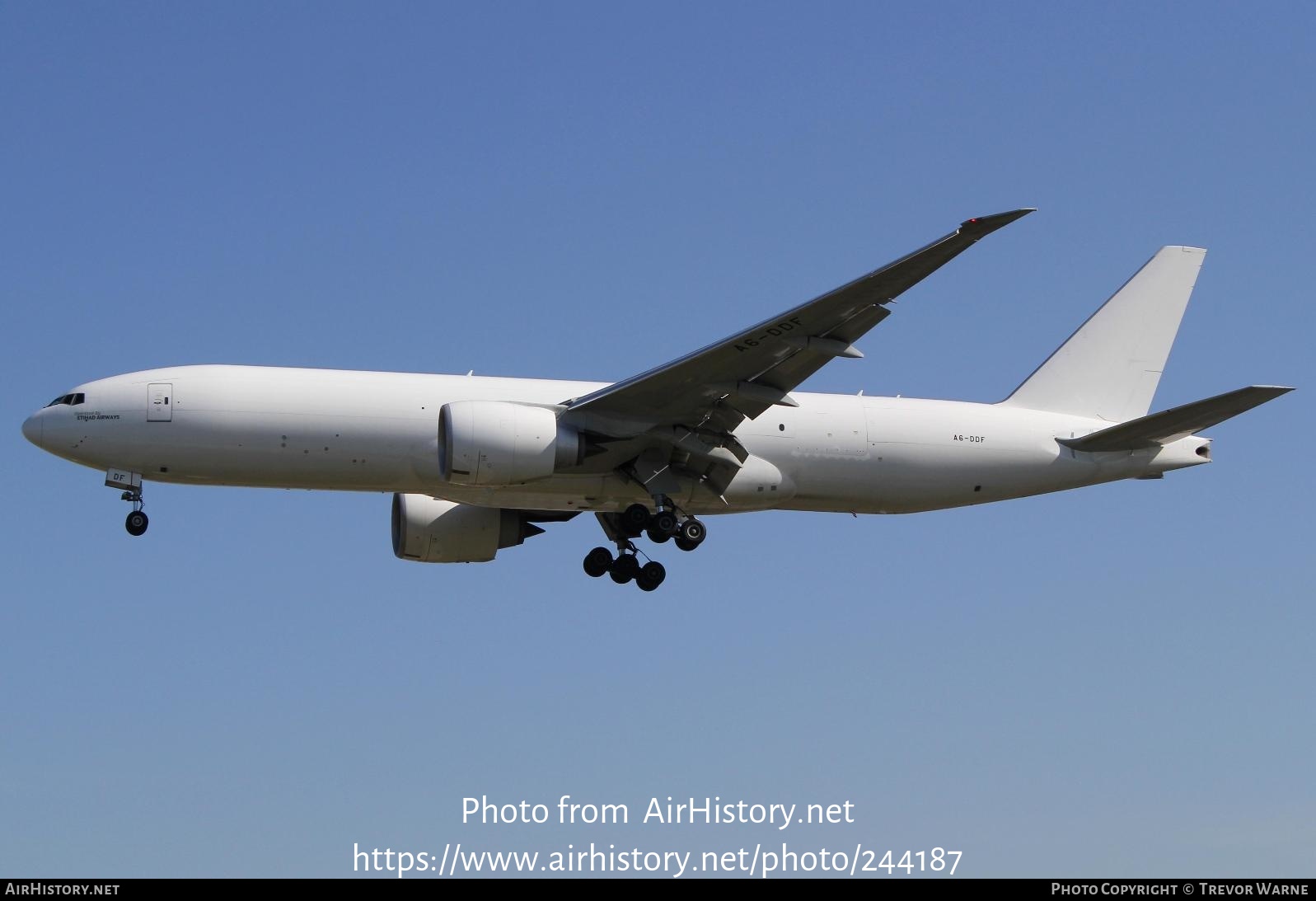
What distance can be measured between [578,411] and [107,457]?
8.56 meters

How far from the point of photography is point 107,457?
101 ft

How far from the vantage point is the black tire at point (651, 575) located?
3431 cm

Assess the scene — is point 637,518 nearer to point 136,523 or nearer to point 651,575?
point 651,575

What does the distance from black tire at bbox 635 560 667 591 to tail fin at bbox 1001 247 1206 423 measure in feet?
26.7

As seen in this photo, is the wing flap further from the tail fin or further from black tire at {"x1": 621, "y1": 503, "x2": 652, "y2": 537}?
the tail fin

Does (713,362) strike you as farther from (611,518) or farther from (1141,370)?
(1141,370)

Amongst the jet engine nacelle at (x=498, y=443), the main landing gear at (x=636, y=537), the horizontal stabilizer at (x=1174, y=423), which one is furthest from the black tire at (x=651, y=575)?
the horizontal stabilizer at (x=1174, y=423)

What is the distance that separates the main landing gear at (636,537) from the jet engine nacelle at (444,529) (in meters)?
2.53

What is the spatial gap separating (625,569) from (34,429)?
38.3 ft

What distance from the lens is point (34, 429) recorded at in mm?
31188

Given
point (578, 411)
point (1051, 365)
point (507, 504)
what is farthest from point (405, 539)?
point (1051, 365)

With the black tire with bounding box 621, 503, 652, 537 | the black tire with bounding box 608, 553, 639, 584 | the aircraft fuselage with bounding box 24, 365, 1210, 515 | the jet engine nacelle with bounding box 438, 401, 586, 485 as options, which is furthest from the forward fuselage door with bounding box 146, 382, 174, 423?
the black tire with bounding box 608, 553, 639, 584

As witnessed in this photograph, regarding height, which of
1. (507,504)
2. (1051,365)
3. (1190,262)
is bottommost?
(507,504)

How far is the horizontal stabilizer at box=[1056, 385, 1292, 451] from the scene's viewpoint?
3053 centimetres
